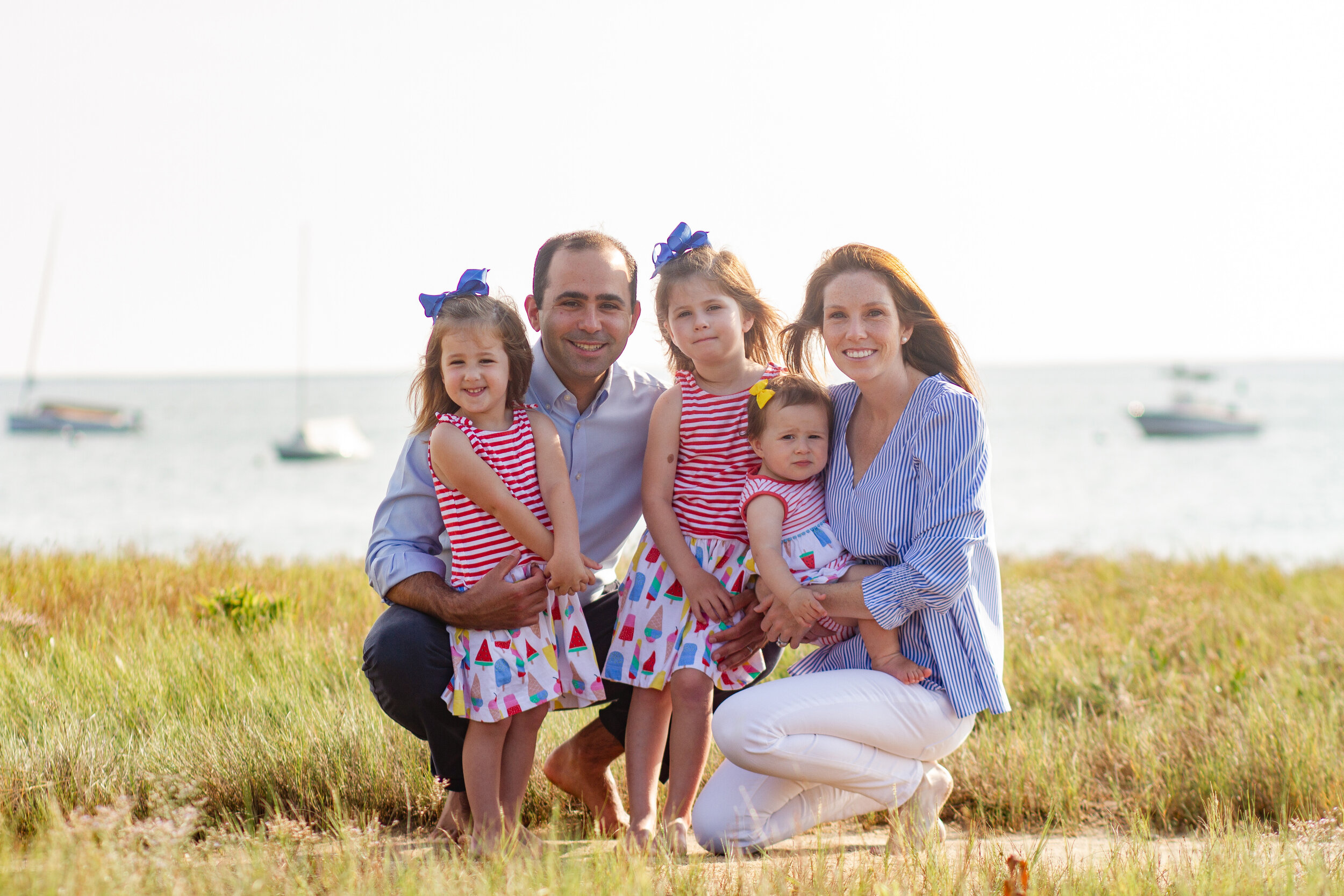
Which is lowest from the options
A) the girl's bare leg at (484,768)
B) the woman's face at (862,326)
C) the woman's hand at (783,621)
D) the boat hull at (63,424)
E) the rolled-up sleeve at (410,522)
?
the boat hull at (63,424)

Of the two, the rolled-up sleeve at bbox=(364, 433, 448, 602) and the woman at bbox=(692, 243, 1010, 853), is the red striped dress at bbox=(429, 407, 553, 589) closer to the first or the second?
the rolled-up sleeve at bbox=(364, 433, 448, 602)

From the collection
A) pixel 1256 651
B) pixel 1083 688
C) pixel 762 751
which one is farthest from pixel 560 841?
pixel 1256 651

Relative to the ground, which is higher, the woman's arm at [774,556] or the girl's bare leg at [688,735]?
the woman's arm at [774,556]

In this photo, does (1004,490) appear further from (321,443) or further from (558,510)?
(558,510)

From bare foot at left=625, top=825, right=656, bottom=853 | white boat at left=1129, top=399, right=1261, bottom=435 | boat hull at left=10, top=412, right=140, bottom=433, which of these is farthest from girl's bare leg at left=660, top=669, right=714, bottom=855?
boat hull at left=10, top=412, right=140, bottom=433

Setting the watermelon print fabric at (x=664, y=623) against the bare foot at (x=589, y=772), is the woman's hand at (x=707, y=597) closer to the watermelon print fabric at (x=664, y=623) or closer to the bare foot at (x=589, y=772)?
the watermelon print fabric at (x=664, y=623)

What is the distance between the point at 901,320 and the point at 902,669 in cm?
118

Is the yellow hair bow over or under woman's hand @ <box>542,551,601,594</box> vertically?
over

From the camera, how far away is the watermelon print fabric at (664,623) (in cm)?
346

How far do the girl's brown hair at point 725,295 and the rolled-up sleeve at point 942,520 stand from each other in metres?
0.76

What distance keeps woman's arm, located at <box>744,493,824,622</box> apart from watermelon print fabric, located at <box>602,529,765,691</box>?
156mm

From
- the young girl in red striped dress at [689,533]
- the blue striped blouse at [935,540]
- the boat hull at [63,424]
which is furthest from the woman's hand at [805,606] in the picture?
the boat hull at [63,424]

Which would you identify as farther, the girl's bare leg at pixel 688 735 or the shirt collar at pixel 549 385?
the shirt collar at pixel 549 385

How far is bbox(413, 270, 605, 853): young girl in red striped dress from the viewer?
3.37 m
